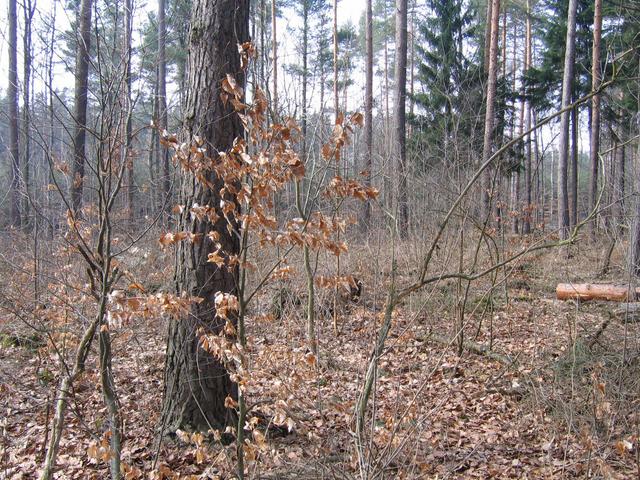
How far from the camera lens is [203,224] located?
3.31 meters

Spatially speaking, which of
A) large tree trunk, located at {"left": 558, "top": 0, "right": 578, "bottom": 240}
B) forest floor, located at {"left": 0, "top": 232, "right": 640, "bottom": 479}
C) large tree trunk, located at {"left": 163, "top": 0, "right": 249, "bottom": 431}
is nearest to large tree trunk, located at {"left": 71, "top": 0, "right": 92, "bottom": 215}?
large tree trunk, located at {"left": 163, "top": 0, "right": 249, "bottom": 431}

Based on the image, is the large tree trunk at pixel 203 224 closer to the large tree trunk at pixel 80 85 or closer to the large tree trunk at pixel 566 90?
the large tree trunk at pixel 80 85

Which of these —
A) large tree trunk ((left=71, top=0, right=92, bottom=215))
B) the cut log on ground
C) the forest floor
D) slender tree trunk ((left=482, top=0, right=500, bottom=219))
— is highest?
slender tree trunk ((left=482, top=0, right=500, bottom=219))

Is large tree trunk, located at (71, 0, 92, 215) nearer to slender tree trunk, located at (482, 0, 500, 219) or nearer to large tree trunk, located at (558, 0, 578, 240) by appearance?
slender tree trunk, located at (482, 0, 500, 219)

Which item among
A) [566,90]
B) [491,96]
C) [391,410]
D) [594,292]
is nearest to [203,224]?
[391,410]

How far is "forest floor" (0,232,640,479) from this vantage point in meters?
2.78

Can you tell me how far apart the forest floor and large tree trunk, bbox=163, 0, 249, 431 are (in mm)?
256

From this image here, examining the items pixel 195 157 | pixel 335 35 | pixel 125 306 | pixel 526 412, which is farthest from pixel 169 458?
pixel 335 35

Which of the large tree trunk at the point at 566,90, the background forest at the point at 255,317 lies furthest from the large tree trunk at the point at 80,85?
the large tree trunk at the point at 566,90

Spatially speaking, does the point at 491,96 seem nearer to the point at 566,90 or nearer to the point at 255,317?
the point at 566,90

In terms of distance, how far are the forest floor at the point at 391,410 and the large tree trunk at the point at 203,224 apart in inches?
10.1

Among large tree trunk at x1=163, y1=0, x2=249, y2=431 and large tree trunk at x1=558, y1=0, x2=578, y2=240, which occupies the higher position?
large tree trunk at x1=558, y1=0, x2=578, y2=240

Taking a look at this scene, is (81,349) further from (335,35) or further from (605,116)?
(605,116)

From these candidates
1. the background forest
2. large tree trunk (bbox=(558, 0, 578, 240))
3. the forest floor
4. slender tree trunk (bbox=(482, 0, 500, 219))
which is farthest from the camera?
large tree trunk (bbox=(558, 0, 578, 240))
